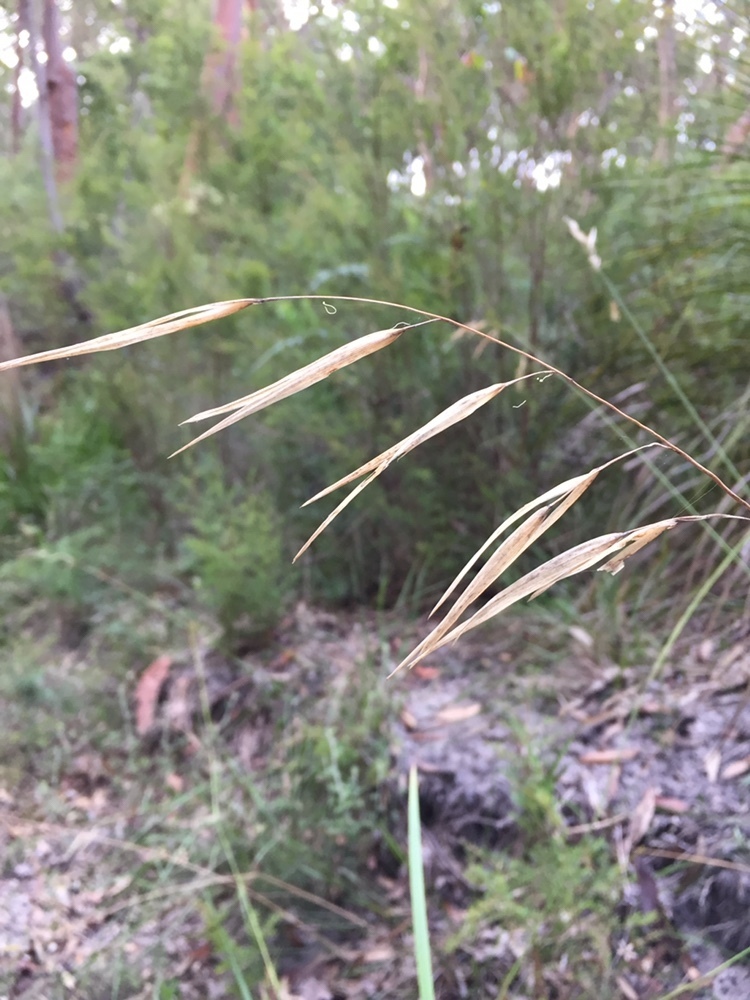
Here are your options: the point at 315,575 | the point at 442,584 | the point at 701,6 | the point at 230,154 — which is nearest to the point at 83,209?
the point at 230,154

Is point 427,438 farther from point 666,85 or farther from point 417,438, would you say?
point 666,85

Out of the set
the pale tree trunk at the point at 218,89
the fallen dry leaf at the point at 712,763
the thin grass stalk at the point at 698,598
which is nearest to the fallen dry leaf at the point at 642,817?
the fallen dry leaf at the point at 712,763

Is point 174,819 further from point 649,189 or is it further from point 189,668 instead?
point 649,189

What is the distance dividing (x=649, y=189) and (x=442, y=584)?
4.34 ft

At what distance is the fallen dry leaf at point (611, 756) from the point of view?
5.21 feet

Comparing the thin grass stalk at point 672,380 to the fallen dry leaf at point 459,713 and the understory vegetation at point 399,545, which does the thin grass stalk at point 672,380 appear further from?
the fallen dry leaf at point 459,713

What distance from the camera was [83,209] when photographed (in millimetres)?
3318

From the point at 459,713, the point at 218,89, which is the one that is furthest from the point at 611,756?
the point at 218,89

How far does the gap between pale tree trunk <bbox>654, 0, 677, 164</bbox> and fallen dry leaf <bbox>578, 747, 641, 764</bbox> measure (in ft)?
5.40

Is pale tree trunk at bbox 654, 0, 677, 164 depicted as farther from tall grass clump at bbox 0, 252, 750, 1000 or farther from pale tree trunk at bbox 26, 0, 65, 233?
pale tree trunk at bbox 26, 0, 65, 233

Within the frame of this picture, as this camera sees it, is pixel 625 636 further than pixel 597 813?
Yes

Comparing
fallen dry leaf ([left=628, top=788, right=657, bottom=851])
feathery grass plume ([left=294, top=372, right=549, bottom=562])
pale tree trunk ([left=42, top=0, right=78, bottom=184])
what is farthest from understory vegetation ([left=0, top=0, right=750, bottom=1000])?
pale tree trunk ([left=42, top=0, right=78, bottom=184])

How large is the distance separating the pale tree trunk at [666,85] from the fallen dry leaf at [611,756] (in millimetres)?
1645

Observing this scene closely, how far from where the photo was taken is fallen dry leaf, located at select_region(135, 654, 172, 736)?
7.40ft
